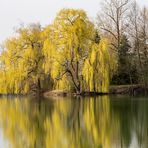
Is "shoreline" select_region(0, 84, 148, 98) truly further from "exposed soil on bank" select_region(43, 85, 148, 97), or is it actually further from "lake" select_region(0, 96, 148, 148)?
"lake" select_region(0, 96, 148, 148)

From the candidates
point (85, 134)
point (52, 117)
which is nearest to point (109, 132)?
point (85, 134)

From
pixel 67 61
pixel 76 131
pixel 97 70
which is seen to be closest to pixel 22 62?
pixel 67 61

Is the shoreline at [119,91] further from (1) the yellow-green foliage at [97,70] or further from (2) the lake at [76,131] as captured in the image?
(2) the lake at [76,131]

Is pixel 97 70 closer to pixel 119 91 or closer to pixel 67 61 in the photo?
pixel 67 61

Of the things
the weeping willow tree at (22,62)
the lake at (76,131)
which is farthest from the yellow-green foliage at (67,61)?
the lake at (76,131)

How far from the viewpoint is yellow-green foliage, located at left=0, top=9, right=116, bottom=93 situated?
37344mm

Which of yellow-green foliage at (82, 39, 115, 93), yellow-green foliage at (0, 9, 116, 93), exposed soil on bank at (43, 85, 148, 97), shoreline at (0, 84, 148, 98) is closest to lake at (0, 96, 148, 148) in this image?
yellow-green foliage at (82, 39, 115, 93)

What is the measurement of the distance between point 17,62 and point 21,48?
1799 mm

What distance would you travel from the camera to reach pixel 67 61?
39.2 metres

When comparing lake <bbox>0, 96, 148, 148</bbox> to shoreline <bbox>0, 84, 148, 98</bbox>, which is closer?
lake <bbox>0, 96, 148, 148</bbox>

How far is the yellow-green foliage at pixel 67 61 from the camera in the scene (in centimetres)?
3734

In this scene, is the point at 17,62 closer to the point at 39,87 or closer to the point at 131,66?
the point at 39,87

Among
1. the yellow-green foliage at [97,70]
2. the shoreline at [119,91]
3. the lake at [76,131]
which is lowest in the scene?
the lake at [76,131]

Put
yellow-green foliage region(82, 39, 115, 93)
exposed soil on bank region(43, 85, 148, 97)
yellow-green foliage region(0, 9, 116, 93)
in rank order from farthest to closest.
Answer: exposed soil on bank region(43, 85, 148, 97), yellow-green foliage region(0, 9, 116, 93), yellow-green foliage region(82, 39, 115, 93)
